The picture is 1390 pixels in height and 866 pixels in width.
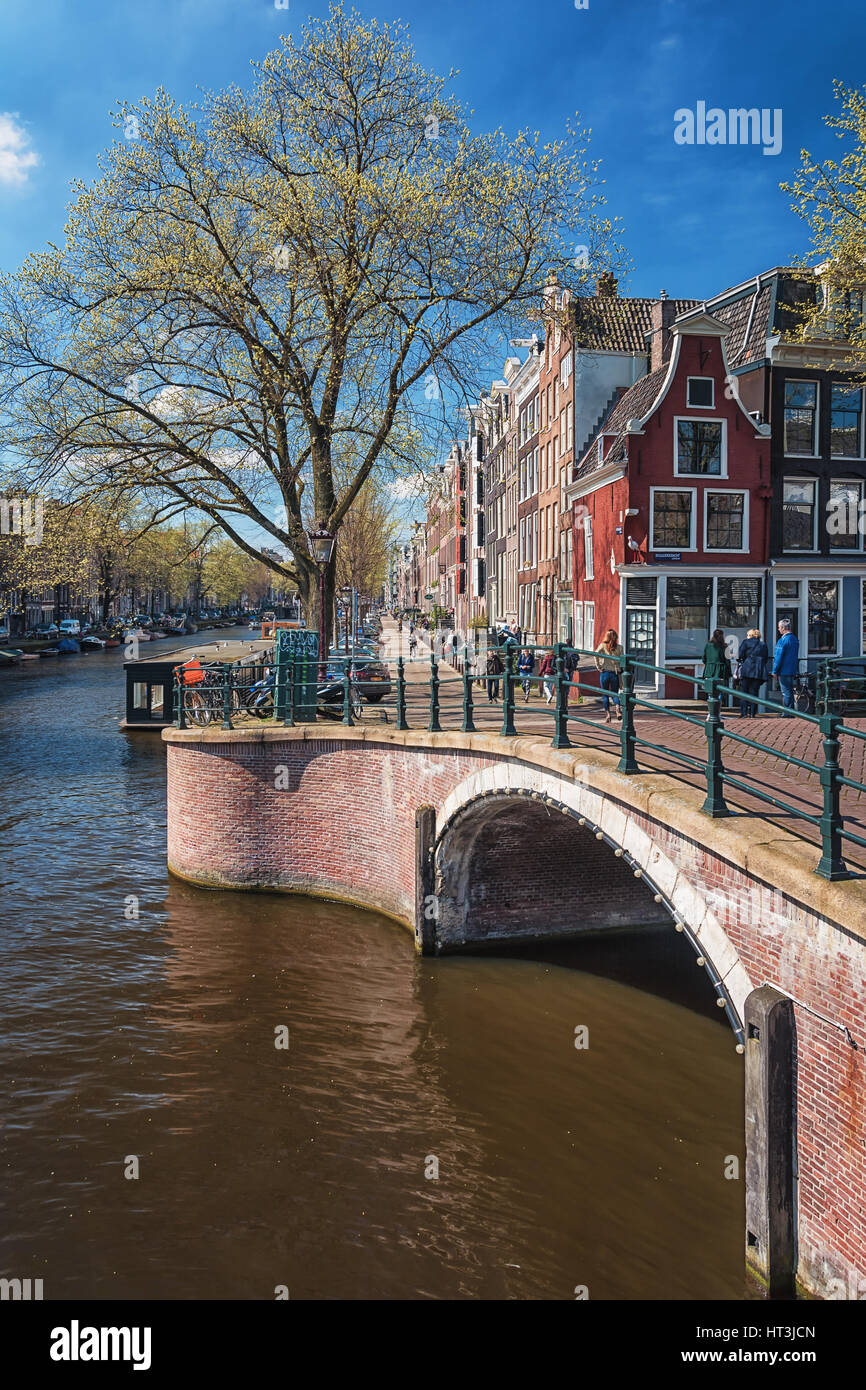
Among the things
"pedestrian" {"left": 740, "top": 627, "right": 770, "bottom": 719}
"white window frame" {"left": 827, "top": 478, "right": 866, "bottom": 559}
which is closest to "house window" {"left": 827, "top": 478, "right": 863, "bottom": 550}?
"white window frame" {"left": 827, "top": 478, "right": 866, "bottom": 559}

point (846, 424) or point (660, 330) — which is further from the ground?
point (660, 330)

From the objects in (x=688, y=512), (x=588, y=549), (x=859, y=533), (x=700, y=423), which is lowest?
(x=588, y=549)

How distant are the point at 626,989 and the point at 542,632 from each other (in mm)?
20323

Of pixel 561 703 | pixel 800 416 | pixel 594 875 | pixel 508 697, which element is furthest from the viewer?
pixel 800 416

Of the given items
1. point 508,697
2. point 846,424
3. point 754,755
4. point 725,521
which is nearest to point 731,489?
point 725,521

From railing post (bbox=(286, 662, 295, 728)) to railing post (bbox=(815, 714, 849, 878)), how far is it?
902cm

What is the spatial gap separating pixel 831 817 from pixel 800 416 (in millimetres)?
19116

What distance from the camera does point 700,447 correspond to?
21.2m

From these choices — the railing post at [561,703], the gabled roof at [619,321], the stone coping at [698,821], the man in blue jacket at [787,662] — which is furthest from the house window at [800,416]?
the railing post at [561,703]

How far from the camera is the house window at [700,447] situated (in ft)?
69.2

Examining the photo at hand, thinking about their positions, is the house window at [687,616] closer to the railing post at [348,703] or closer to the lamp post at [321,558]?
the lamp post at [321,558]

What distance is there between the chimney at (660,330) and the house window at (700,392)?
8.65ft

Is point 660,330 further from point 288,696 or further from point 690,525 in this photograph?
point 288,696
